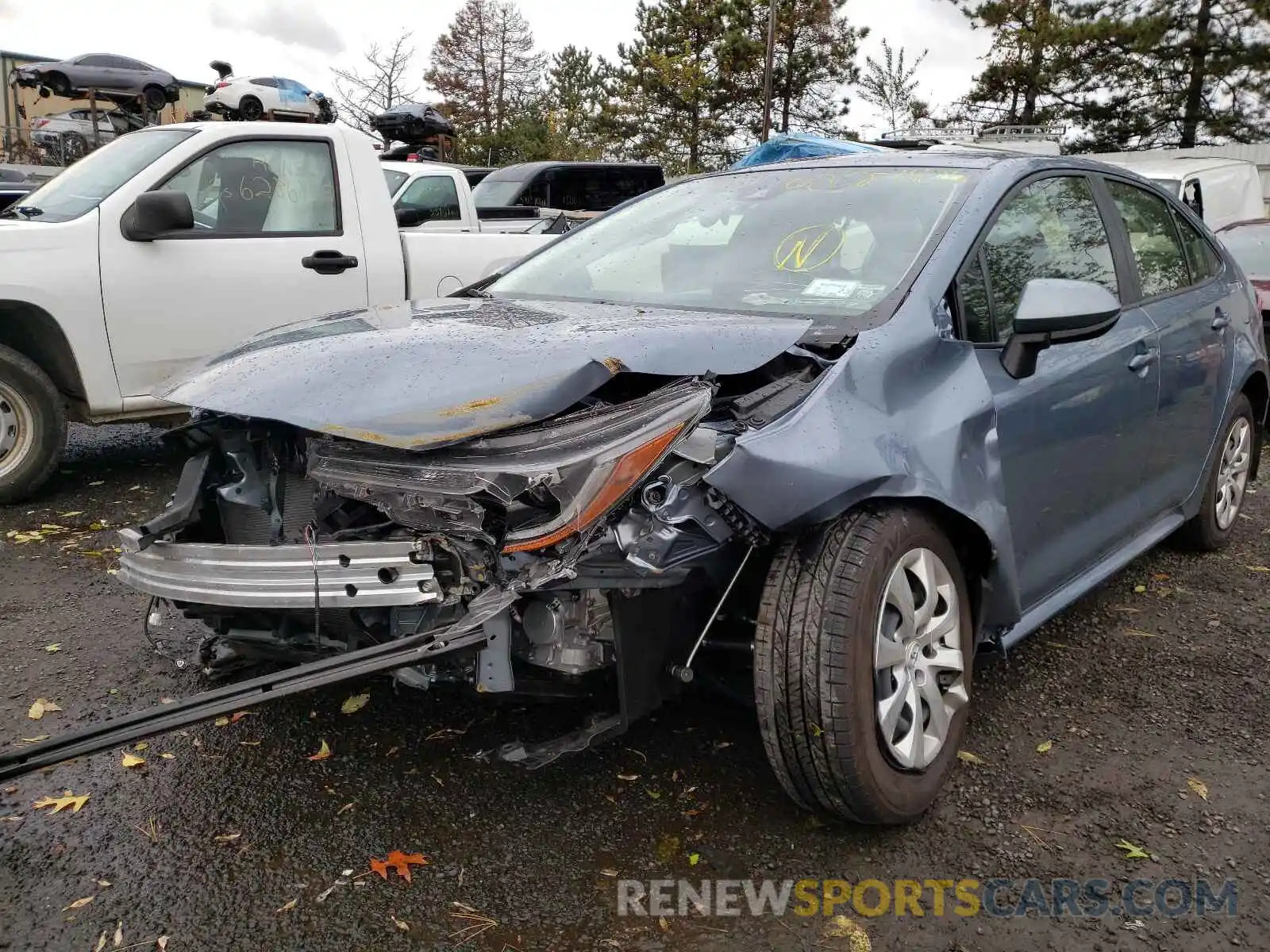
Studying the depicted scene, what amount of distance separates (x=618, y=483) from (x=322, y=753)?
1.36 metres

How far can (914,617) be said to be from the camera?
252 cm

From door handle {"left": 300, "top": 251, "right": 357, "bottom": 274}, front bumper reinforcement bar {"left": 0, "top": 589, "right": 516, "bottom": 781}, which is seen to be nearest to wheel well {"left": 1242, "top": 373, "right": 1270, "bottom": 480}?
front bumper reinforcement bar {"left": 0, "top": 589, "right": 516, "bottom": 781}

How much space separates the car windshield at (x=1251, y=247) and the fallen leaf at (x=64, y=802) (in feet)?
27.0

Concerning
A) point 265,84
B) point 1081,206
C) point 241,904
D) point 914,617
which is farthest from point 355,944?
point 265,84

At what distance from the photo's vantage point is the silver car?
15.4 meters

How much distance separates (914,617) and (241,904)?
1712 mm

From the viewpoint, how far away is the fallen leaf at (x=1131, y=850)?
8.09 feet

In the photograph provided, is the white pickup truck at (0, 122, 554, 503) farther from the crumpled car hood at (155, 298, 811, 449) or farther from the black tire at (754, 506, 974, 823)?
the black tire at (754, 506, 974, 823)

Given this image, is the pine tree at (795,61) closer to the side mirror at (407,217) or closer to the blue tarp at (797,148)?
the blue tarp at (797,148)

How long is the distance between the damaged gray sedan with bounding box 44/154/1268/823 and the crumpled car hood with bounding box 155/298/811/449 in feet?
0.03

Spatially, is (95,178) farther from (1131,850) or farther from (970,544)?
(1131,850)

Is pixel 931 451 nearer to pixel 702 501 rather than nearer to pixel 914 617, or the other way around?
pixel 914 617

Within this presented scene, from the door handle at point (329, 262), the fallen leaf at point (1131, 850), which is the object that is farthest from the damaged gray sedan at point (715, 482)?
the door handle at point (329, 262)

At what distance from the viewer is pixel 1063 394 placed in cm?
304
